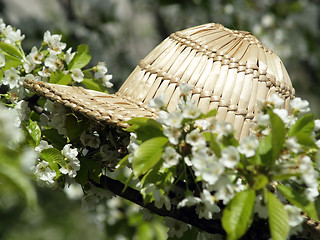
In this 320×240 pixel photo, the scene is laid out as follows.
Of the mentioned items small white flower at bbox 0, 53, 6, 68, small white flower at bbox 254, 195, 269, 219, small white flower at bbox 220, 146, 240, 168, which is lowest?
small white flower at bbox 0, 53, 6, 68

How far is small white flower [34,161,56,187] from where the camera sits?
0.94 metres

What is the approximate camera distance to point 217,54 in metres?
1.02

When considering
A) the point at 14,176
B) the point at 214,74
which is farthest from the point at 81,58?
the point at 14,176

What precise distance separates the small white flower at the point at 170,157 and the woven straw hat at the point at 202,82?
0.14 metres

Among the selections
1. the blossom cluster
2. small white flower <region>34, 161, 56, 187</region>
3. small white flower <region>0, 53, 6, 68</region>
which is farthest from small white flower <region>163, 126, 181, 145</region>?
small white flower <region>0, 53, 6, 68</region>

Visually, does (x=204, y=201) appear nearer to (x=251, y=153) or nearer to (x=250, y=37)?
(x=251, y=153)

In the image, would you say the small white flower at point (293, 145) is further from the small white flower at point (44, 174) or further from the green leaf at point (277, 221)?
the small white flower at point (44, 174)

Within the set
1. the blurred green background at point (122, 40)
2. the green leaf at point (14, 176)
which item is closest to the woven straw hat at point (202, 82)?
the green leaf at point (14, 176)

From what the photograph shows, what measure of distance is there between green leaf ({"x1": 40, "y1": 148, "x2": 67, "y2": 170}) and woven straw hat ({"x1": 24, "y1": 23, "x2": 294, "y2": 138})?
0.12 meters

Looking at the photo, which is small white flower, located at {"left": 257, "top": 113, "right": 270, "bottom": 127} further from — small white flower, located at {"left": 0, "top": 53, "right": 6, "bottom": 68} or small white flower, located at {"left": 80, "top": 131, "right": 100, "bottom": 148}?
small white flower, located at {"left": 0, "top": 53, "right": 6, "bottom": 68}

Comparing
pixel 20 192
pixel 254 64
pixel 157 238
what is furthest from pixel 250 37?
pixel 157 238

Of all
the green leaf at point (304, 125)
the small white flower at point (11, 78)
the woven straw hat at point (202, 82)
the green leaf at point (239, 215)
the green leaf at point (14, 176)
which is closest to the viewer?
the green leaf at point (14, 176)

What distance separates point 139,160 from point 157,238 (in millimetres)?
1162

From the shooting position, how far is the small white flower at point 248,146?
0.71 meters
